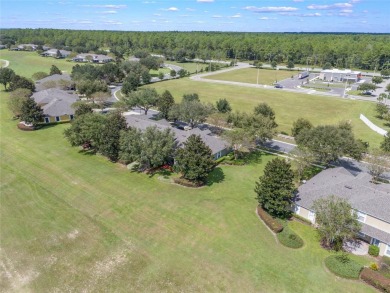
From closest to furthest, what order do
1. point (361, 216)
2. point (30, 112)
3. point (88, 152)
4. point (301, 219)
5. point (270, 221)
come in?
point (361, 216), point (270, 221), point (301, 219), point (88, 152), point (30, 112)

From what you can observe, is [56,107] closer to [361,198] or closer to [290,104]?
[290,104]

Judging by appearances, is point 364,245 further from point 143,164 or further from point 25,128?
point 25,128

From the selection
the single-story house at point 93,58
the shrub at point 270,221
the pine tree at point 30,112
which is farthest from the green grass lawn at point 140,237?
the single-story house at point 93,58

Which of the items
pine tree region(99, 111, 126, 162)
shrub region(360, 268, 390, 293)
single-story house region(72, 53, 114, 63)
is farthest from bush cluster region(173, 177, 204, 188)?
single-story house region(72, 53, 114, 63)

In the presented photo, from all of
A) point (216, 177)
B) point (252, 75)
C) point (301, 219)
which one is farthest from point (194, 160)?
point (252, 75)

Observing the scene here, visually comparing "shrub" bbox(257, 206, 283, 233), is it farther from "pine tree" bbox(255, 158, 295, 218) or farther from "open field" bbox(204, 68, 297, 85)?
"open field" bbox(204, 68, 297, 85)
